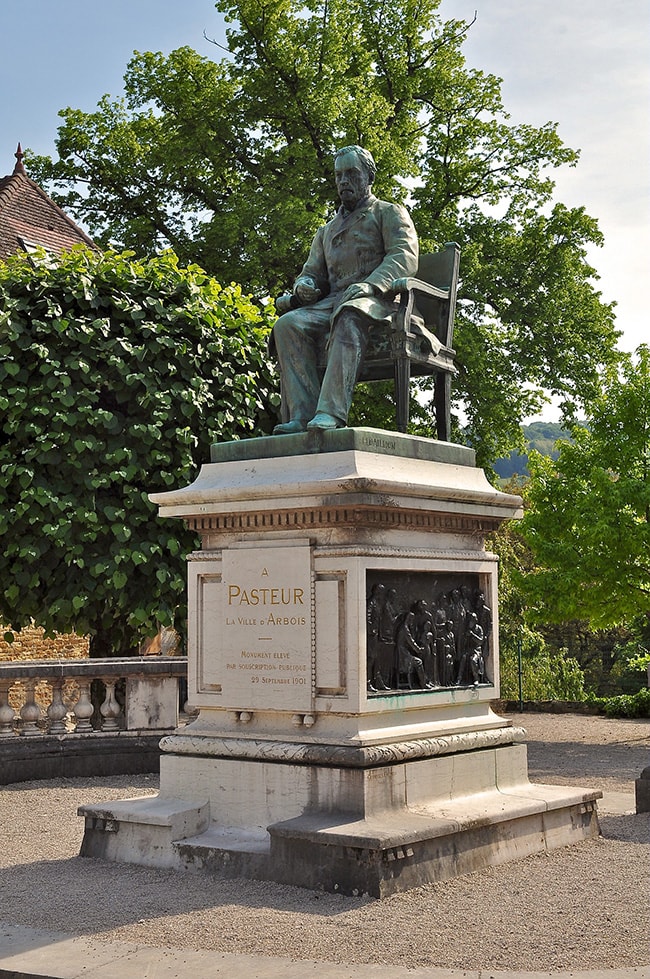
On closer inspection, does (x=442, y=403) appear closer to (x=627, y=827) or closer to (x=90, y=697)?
(x=627, y=827)

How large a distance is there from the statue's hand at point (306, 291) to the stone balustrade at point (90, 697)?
4498 mm

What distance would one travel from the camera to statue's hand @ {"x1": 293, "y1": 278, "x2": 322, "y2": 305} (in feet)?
25.3

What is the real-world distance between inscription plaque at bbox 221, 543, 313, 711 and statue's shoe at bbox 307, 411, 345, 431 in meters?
0.71

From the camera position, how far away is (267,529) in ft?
22.9

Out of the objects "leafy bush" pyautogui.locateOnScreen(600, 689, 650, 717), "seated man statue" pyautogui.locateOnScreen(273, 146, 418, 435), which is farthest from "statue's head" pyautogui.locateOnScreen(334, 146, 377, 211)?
"leafy bush" pyautogui.locateOnScreen(600, 689, 650, 717)

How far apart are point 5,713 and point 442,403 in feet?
16.8

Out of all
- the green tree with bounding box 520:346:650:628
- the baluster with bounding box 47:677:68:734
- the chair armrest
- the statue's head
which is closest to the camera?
the chair armrest

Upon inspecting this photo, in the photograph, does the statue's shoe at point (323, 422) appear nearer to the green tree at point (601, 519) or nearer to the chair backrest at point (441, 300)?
the chair backrest at point (441, 300)

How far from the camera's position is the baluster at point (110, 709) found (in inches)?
439

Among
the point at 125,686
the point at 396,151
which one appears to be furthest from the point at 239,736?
the point at 396,151

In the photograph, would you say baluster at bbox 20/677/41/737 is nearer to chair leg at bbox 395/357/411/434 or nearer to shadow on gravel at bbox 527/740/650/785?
shadow on gravel at bbox 527/740/650/785

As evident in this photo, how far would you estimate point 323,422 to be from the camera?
22.8 feet

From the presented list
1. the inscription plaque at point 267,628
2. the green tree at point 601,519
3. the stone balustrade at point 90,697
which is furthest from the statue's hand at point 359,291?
the green tree at point 601,519

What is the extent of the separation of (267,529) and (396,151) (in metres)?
13.7
